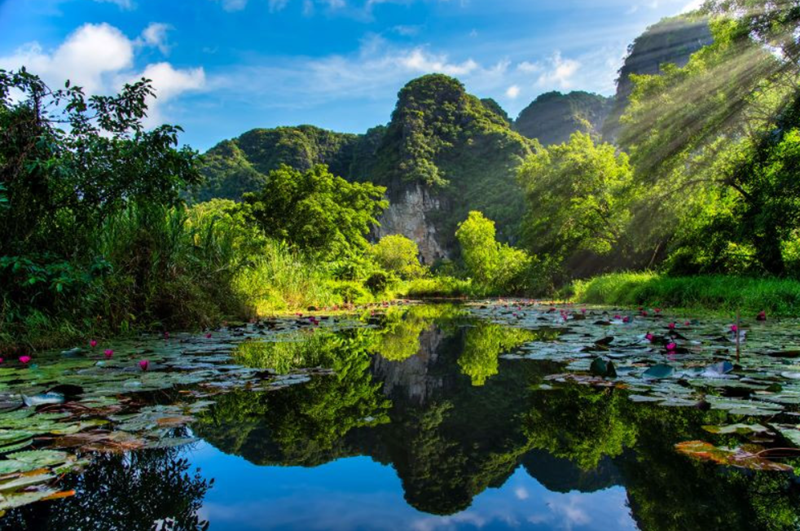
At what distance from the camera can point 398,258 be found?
45844 mm

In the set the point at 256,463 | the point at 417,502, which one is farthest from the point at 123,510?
the point at 417,502

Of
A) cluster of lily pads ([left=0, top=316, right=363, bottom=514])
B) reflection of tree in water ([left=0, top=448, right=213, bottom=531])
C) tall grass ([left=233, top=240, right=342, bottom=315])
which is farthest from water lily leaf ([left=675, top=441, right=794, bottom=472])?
tall grass ([left=233, top=240, right=342, bottom=315])

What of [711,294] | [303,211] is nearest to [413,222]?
[303,211]

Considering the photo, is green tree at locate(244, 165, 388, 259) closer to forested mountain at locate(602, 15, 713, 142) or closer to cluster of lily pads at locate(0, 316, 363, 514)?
cluster of lily pads at locate(0, 316, 363, 514)

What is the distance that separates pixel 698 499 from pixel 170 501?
1.46 metres

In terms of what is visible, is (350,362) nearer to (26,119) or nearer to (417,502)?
(417,502)

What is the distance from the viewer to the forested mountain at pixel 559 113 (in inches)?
3878

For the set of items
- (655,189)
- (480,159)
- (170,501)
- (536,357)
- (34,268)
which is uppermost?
(480,159)

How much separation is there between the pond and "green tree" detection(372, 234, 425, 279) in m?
41.7

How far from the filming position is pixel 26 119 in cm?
433

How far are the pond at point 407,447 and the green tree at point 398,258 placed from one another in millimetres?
41737

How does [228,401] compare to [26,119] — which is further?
[26,119]

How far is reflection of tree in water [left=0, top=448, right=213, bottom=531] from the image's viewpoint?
1056 millimetres

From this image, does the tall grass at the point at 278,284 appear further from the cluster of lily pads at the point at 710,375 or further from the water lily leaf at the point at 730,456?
the water lily leaf at the point at 730,456
